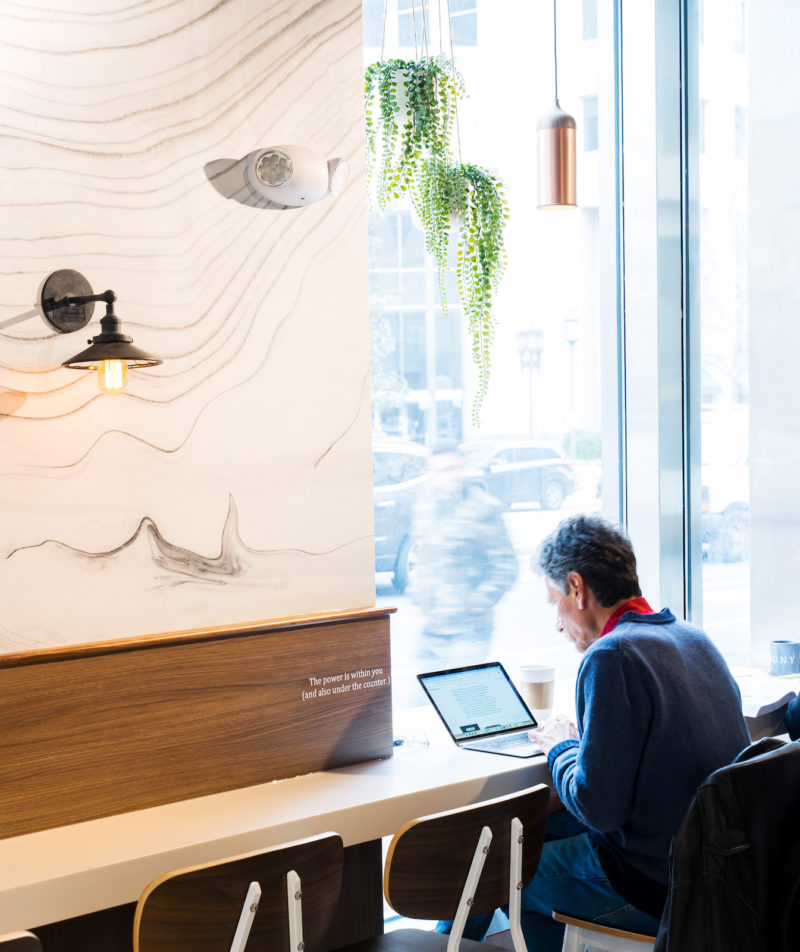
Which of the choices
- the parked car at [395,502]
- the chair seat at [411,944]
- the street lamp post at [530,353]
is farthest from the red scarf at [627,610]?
the street lamp post at [530,353]

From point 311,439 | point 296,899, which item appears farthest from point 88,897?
point 311,439

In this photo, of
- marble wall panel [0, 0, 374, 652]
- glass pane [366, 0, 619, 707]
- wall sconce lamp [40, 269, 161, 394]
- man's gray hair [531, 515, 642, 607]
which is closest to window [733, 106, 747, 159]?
glass pane [366, 0, 619, 707]

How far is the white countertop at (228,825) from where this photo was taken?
1970 millimetres

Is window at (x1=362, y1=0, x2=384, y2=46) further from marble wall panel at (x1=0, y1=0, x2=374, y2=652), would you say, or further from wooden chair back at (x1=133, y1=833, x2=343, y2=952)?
wooden chair back at (x1=133, y1=833, x2=343, y2=952)

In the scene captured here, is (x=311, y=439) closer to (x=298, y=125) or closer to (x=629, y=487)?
(x=298, y=125)

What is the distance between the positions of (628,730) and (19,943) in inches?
48.9

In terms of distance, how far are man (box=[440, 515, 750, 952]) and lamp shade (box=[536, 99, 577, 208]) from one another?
1117mm

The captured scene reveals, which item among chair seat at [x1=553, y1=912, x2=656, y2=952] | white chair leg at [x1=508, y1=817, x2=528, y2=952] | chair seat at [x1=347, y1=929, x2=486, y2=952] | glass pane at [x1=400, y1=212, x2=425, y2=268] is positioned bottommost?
chair seat at [x1=553, y1=912, x2=656, y2=952]

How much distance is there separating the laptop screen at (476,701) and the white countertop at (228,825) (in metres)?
0.10

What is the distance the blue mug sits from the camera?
3.58 meters

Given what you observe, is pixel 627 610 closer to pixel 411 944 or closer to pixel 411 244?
pixel 411 944

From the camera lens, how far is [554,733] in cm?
267

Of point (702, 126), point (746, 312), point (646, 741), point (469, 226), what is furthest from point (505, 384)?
point (646, 741)

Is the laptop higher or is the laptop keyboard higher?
the laptop
